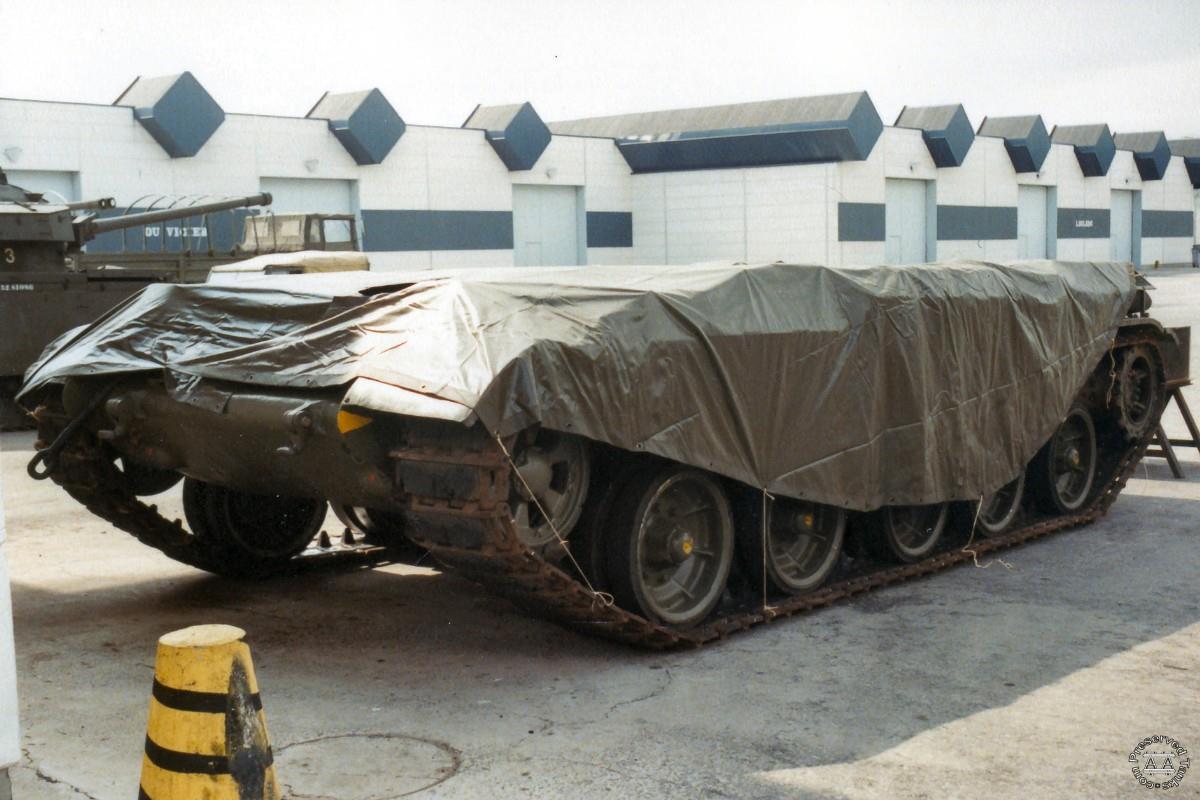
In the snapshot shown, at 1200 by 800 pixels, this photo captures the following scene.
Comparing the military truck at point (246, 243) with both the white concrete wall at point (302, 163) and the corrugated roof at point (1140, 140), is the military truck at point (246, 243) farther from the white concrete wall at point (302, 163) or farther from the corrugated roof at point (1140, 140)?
the corrugated roof at point (1140, 140)

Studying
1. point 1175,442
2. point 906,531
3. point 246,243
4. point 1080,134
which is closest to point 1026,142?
point 1080,134

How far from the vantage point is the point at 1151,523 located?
10055mm

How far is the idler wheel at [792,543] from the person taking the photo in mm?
7469

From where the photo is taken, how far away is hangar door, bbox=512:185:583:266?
3738cm

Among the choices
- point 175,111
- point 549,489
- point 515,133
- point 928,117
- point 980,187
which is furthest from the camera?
point 980,187

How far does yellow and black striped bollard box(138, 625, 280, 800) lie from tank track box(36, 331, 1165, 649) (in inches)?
81.8

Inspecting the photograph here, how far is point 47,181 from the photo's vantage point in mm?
27219

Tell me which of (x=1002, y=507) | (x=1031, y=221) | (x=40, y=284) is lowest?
(x=1002, y=507)

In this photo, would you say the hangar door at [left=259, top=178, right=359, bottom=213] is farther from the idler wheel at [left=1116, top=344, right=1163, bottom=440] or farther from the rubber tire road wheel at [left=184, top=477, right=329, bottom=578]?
the rubber tire road wheel at [left=184, top=477, right=329, bottom=578]

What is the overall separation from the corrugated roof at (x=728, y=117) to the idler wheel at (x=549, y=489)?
106ft

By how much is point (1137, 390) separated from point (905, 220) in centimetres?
3088

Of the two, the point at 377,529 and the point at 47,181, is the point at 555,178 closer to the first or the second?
the point at 47,181

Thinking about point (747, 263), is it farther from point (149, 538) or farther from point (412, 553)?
point (149, 538)

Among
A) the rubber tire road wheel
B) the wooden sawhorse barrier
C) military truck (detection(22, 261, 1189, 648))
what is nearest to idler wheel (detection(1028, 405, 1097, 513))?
military truck (detection(22, 261, 1189, 648))
